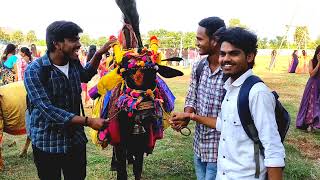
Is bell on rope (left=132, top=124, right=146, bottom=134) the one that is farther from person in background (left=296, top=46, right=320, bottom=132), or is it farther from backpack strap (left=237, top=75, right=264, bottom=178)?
person in background (left=296, top=46, right=320, bottom=132)

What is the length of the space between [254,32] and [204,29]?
878 millimetres

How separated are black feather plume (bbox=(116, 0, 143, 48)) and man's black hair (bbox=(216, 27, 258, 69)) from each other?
6.82 feet

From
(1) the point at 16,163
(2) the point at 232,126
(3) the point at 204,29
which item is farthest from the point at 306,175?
(1) the point at 16,163

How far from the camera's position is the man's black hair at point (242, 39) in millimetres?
2058

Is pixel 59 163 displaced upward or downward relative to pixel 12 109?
upward

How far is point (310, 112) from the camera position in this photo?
789 centimetres

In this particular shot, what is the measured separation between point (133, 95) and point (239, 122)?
75.4 inches

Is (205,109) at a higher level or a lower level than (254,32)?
lower

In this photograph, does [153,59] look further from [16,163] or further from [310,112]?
[310,112]

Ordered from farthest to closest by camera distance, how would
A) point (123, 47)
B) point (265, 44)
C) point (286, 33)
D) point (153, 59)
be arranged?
point (265, 44) < point (286, 33) < point (123, 47) < point (153, 59)

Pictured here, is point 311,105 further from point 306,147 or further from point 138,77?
point 138,77

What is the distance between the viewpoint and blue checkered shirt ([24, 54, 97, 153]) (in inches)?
111

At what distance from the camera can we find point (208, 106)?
2980 millimetres

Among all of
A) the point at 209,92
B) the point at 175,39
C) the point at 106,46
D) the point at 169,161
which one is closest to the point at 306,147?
the point at 169,161
